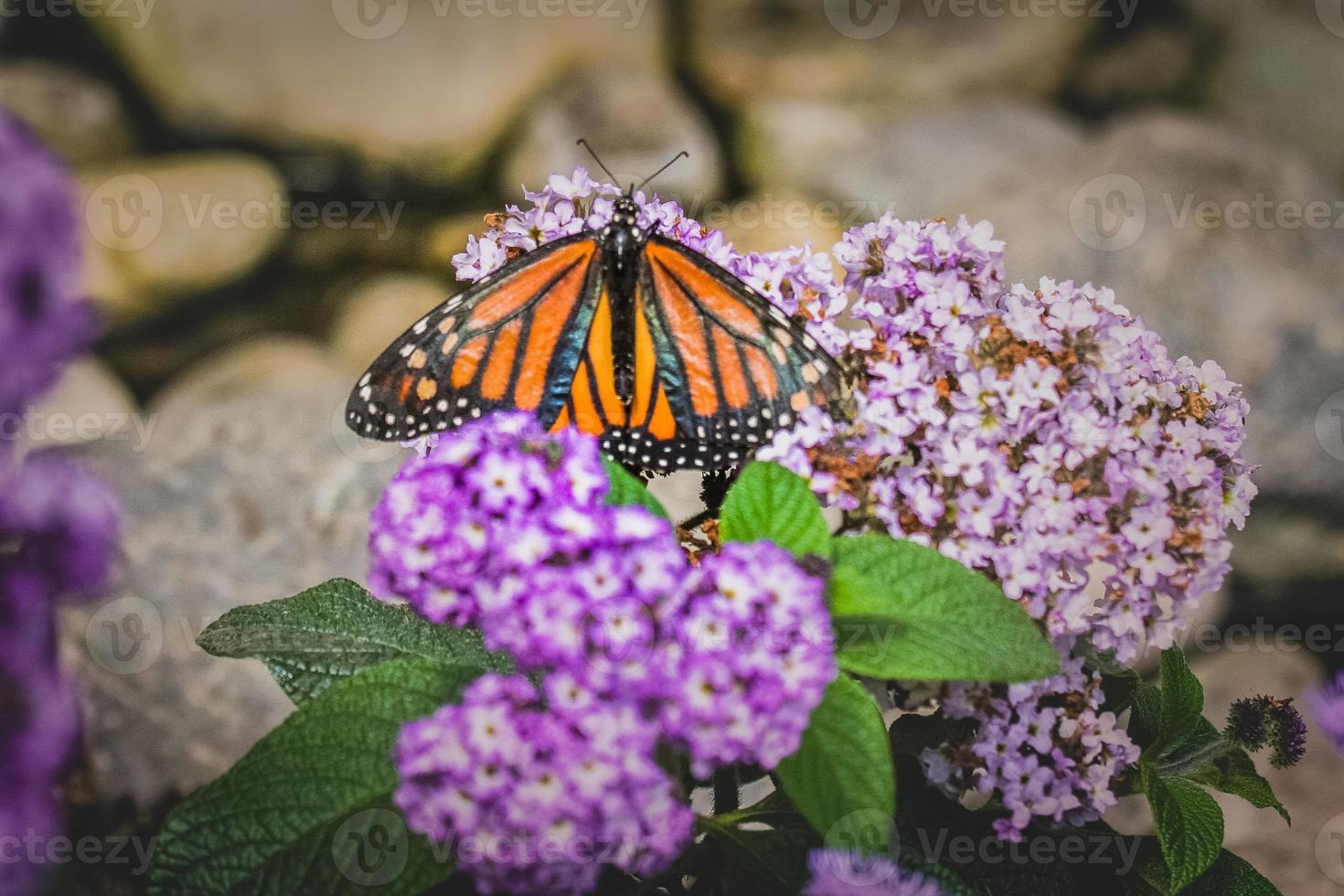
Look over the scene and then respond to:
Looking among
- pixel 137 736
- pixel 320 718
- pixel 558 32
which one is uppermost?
pixel 558 32

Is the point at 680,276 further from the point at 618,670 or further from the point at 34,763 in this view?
the point at 34,763

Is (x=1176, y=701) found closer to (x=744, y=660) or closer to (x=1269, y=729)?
(x=1269, y=729)

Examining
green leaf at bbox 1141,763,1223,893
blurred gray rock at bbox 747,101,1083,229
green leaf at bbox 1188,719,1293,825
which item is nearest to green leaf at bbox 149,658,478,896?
green leaf at bbox 1141,763,1223,893

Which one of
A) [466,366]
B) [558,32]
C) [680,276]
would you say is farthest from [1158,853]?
[558,32]

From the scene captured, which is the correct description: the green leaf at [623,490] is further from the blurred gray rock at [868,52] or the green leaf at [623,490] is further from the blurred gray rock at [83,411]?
the blurred gray rock at [868,52]

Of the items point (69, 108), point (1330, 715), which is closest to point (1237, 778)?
point (1330, 715)

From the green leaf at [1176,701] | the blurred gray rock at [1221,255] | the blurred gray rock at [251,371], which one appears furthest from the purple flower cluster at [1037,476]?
the blurred gray rock at [251,371]
